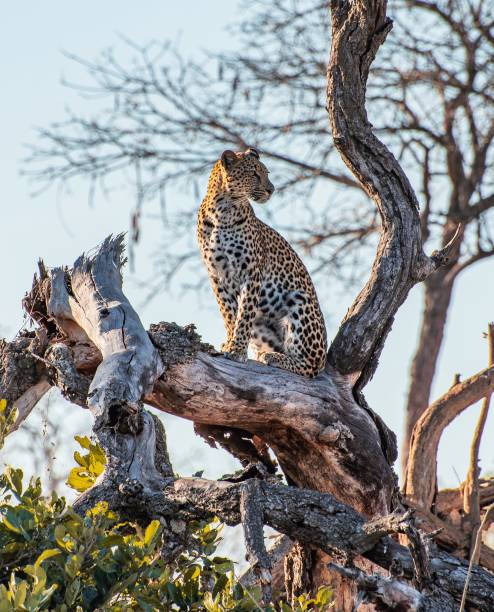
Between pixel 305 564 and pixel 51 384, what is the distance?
1.85 metres

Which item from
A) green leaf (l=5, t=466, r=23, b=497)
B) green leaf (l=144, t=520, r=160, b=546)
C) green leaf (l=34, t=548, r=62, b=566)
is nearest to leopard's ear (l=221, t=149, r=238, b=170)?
green leaf (l=5, t=466, r=23, b=497)

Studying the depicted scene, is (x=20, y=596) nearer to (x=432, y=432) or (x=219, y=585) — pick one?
(x=219, y=585)

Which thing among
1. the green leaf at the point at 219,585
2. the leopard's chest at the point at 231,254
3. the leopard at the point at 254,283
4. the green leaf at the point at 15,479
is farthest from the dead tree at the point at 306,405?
the leopard's chest at the point at 231,254

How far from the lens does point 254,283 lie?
8.60 metres

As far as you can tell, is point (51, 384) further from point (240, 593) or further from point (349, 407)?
point (240, 593)

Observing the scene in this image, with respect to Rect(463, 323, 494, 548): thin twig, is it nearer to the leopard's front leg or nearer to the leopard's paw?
the leopard's front leg

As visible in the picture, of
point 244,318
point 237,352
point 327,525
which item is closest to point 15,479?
point 327,525

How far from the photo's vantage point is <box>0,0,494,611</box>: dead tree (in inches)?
212

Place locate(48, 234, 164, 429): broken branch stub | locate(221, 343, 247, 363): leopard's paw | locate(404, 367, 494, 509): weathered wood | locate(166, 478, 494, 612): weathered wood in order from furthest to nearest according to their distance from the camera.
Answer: locate(404, 367, 494, 509): weathered wood, locate(221, 343, 247, 363): leopard's paw, locate(48, 234, 164, 429): broken branch stub, locate(166, 478, 494, 612): weathered wood

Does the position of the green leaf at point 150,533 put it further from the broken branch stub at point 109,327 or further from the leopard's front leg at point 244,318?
the leopard's front leg at point 244,318

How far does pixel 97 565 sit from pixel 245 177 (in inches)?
206

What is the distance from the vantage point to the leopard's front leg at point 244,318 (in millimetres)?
8219

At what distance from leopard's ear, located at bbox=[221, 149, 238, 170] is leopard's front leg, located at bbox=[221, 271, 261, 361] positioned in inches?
48.4

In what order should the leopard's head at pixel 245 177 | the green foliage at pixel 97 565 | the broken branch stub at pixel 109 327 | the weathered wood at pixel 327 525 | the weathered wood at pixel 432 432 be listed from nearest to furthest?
1. the green foliage at pixel 97 565
2. the weathered wood at pixel 327 525
3. the broken branch stub at pixel 109 327
4. the weathered wood at pixel 432 432
5. the leopard's head at pixel 245 177
